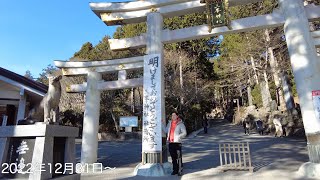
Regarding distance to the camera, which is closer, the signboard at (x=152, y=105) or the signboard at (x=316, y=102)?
the signboard at (x=316, y=102)

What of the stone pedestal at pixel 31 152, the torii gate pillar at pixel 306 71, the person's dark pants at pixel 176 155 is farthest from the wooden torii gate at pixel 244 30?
the stone pedestal at pixel 31 152

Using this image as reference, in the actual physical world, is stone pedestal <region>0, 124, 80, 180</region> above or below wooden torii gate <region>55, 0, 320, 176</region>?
below

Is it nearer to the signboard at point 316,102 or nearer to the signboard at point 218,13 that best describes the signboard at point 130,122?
the signboard at point 218,13

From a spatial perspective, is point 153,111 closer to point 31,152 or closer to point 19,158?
point 31,152

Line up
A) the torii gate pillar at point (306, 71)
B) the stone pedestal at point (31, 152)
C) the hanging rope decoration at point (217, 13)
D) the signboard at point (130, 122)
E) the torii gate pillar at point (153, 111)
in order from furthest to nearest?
the signboard at point (130, 122), the hanging rope decoration at point (217, 13), the torii gate pillar at point (153, 111), the torii gate pillar at point (306, 71), the stone pedestal at point (31, 152)

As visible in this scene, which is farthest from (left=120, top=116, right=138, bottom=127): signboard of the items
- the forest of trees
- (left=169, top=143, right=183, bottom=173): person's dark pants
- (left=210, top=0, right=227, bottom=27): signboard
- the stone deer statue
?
the stone deer statue

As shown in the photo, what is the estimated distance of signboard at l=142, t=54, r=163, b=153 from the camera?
720 cm

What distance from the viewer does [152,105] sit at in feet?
24.4

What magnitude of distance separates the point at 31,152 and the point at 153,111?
3578mm

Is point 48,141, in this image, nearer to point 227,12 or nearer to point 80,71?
point 80,71

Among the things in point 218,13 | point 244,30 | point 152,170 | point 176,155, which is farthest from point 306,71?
point 152,170

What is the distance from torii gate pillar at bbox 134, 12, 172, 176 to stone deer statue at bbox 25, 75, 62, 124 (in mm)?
2886

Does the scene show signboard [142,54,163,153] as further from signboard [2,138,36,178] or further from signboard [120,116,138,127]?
signboard [120,116,138,127]

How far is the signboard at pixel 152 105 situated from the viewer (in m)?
7.20
